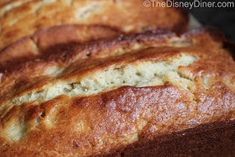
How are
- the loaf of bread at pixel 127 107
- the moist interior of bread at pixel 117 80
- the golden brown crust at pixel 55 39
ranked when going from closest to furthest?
1. the loaf of bread at pixel 127 107
2. the moist interior of bread at pixel 117 80
3. the golden brown crust at pixel 55 39

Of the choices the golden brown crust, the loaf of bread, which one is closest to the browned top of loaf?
the golden brown crust

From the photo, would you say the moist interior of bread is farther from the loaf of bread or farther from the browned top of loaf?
the browned top of loaf

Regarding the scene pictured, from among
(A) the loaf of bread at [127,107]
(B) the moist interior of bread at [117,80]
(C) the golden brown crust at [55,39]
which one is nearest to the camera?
(A) the loaf of bread at [127,107]

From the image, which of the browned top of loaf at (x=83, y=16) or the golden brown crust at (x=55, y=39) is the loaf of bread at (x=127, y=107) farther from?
the browned top of loaf at (x=83, y=16)

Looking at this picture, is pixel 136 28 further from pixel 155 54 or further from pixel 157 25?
pixel 155 54

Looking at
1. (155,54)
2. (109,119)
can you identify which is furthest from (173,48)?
(109,119)

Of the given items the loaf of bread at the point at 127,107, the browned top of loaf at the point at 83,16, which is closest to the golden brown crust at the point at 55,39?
the browned top of loaf at the point at 83,16

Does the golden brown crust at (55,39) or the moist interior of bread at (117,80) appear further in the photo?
the golden brown crust at (55,39)
